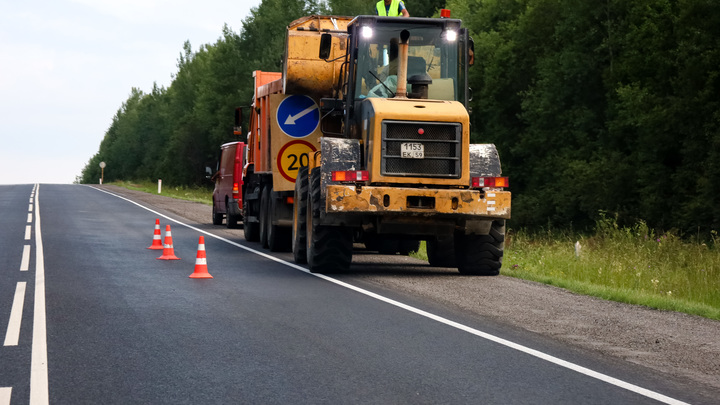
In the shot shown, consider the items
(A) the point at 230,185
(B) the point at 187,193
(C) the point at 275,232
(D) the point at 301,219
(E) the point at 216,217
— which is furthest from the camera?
(B) the point at 187,193

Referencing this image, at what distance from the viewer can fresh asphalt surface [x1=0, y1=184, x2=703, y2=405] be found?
19.6 ft

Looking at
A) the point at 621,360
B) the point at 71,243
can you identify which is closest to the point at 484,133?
the point at 71,243

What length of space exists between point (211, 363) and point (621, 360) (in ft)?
10.8

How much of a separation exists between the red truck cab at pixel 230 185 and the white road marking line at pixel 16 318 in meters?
13.0

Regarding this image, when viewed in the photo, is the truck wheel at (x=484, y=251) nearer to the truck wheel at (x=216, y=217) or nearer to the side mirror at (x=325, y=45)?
the side mirror at (x=325, y=45)

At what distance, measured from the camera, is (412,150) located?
12.6 metres

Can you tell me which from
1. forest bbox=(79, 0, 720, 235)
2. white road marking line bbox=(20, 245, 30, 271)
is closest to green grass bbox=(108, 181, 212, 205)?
forest bbox=(79, 0, 720, 235)

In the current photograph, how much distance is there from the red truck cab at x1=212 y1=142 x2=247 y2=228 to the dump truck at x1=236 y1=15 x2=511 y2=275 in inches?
379

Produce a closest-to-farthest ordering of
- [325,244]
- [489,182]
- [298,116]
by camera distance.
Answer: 1. [489,182]
2. [325,244]
3. [298,116]

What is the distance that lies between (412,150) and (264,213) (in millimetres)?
6693

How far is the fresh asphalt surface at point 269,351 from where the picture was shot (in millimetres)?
5984

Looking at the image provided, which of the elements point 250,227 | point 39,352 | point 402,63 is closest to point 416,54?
point 402,63

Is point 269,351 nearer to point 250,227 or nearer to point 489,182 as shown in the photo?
point 489,182

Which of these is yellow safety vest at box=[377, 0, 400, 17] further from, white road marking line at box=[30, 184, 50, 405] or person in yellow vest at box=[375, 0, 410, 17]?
white road marking line at box=[30, 184, 50, 405]
